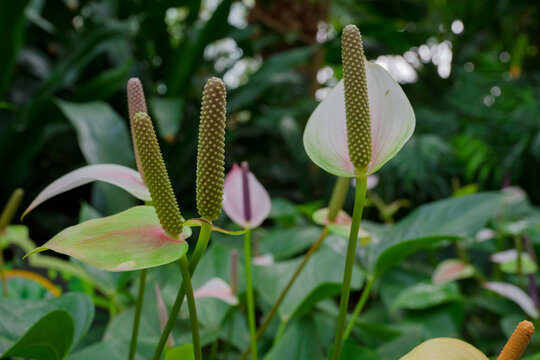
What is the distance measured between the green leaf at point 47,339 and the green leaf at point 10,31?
0.96m

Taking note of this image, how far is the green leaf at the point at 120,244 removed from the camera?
0.53ft

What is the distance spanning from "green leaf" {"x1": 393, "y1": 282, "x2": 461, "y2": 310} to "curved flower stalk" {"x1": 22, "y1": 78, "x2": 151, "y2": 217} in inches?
15.0

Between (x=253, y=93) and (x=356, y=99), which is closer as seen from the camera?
(x=356, y=99)

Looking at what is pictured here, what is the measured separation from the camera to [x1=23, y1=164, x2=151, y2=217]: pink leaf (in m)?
0.20

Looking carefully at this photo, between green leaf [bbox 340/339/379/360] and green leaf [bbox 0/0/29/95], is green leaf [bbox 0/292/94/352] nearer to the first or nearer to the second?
green leaf [bbox 340/339/379/360]

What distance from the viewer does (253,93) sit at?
123 cm

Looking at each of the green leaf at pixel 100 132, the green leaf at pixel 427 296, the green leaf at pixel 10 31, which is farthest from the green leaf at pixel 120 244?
the green leaf at pixel 10 31

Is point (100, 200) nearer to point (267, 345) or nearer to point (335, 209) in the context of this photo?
point (267, 345)

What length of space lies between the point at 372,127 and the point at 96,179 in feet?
0.45

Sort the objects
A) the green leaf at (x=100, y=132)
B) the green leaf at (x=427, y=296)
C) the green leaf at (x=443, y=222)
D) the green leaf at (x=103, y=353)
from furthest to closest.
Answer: the green leaf at (x=100, y=132) → the green leaf at (x=427, y=296) → the green leaf at (x=443, y=222) → the green leaf at (x=103, y=353)

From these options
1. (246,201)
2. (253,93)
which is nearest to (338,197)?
(246,201)

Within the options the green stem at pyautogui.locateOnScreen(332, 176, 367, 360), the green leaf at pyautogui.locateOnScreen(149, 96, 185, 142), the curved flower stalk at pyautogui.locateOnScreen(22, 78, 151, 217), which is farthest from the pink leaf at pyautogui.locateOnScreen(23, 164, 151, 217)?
the green leaf at pyautogui.locateOnScreen(149, 96, 185, 142)

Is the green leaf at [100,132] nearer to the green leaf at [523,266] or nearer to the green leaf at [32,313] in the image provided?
the green leaf at [32,313]

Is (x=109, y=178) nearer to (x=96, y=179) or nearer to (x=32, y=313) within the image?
(x=96, y=179)
